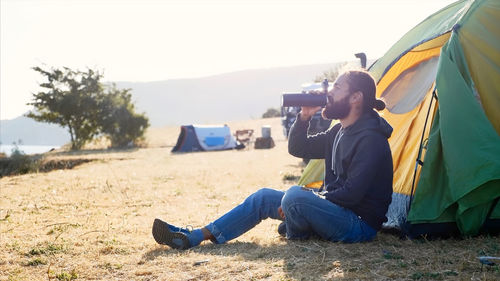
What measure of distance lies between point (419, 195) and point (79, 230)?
3353 mm

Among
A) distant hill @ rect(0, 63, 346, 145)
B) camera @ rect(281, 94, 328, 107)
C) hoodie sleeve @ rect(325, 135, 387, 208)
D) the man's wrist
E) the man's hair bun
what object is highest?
distant hill @ rect(0, 63, 346, 145)

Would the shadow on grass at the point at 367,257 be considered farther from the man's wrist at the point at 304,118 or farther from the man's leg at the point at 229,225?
the man's wrist at the point at 304,118

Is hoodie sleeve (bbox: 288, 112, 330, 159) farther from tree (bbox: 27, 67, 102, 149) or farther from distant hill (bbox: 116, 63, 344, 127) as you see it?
distant hill (bbox: 116, 63, 344, 127)

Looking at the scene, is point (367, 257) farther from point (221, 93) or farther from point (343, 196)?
point (221, 93)

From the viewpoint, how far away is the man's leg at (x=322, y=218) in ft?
13.8

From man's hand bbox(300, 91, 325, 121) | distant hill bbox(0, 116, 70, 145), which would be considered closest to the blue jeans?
man's hand bbox(300, 91, 325, 121)

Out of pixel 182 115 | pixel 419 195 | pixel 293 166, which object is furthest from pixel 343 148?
pixel 182 115

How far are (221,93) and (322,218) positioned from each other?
126 m

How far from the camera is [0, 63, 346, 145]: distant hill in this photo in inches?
4451

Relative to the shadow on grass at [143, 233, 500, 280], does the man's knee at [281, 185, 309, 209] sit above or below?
above

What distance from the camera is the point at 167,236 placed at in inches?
179

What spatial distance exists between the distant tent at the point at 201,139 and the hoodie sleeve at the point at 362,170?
1638 cm

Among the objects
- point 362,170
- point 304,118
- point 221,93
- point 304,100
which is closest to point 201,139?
point 304,118

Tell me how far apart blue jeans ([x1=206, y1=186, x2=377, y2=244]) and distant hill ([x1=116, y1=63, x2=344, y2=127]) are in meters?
102
